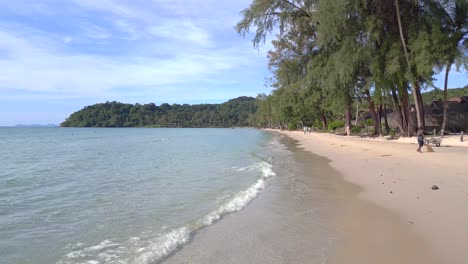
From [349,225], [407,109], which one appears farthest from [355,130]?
[349,225]

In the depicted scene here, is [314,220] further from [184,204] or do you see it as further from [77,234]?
[77,234]

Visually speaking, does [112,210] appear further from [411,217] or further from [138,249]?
[411,217]

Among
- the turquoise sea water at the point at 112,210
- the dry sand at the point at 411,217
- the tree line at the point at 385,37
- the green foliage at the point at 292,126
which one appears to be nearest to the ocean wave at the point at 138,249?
the turquoise sea water at the point at 112,210

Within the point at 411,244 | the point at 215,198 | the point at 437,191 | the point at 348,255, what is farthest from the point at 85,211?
the point at 437,191

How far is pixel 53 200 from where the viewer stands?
10.1m

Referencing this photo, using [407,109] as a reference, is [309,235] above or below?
below

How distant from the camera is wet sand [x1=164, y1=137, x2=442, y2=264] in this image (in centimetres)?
516

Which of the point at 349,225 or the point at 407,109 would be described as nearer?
the point at 349,225

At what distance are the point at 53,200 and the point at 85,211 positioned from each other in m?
1.95

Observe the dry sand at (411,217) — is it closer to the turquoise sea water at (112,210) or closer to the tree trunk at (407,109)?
the turquoise sea water at (112,210)

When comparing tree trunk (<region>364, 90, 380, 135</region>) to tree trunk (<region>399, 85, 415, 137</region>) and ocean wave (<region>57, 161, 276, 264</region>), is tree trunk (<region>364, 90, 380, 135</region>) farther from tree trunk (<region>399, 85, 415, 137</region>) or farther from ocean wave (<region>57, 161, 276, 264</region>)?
ocean wave (<region>57, 161, 276, 264</region>)

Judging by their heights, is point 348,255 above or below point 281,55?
below

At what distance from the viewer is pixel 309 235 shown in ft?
20.3

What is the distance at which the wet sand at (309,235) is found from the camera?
16.9 feet
